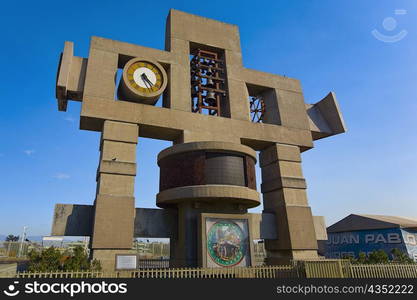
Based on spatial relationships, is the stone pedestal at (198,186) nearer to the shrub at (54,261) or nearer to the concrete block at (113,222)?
the concrete block at (113,222)

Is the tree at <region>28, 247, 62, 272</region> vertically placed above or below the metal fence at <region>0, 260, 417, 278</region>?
above

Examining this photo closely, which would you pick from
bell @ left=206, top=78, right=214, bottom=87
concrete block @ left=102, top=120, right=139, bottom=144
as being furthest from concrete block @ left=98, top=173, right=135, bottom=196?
bell @ left=206, top=78, right=214, bottom=87

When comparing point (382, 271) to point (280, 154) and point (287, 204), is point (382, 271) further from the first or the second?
point (280, 154)

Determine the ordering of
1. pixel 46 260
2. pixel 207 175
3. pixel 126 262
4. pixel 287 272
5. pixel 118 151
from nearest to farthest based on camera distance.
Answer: pixel 46 260, pixel 126 262, pixel 287 272, pixel 207 175, pixel 118 151

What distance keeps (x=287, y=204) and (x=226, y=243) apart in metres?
8.70

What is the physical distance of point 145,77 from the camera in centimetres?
2962

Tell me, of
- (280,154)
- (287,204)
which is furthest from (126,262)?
Result: (280,154)

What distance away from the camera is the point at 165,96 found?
31.7m

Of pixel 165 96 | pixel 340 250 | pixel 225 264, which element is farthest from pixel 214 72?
pixel 340 250

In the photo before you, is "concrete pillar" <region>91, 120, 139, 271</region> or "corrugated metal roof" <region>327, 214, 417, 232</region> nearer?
"concrete pillar" <region>91, 120, 139, 271</region>

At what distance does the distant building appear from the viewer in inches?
1813

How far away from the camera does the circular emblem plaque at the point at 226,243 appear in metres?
23.6

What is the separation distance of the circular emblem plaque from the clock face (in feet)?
49.9

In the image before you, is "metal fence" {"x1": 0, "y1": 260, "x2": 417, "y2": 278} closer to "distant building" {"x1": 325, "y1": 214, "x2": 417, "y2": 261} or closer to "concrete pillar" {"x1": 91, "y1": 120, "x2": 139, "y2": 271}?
"concrete pillar" {"x1": 91, "y1": 120, "x2": 139, "y2": 271}
